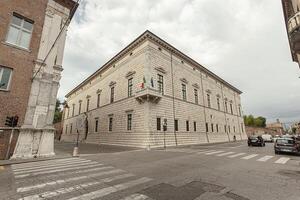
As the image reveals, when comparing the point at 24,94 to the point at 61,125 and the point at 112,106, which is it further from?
the point at 61,125

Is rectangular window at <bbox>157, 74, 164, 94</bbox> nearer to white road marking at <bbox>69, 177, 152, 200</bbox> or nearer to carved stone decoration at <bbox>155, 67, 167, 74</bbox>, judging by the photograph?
carved stone decoration at <bbox>155, 67, 167, 74</bbox>

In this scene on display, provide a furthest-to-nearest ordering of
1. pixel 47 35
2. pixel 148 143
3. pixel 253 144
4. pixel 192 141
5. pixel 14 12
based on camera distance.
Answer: pixel 192 141
pixel 253 144
pixel 148 143
pixel 47 35
pixel 14 12

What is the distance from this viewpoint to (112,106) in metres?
26.0

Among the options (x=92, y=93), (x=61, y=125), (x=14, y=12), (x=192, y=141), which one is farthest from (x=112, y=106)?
(x=61, y=125)

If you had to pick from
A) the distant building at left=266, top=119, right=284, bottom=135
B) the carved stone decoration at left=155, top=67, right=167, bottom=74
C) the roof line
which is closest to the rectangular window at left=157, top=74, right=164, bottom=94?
the carved stone decoration at left=155, top=67, right=167, bottom=74

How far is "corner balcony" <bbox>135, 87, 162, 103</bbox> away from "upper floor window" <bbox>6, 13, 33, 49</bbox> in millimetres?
11619

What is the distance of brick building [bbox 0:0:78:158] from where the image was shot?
1137cm

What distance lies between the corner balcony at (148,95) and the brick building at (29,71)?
9135 mm

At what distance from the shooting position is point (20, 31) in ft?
41.3

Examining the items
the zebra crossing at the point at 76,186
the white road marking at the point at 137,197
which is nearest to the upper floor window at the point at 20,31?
the zebra crossing at the point at 76,186

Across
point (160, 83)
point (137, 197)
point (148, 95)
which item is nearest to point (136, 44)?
point (160, 83)

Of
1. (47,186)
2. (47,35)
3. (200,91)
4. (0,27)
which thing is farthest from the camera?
(200,91)

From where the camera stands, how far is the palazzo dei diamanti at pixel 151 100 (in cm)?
2067

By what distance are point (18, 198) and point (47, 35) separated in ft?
44.0
